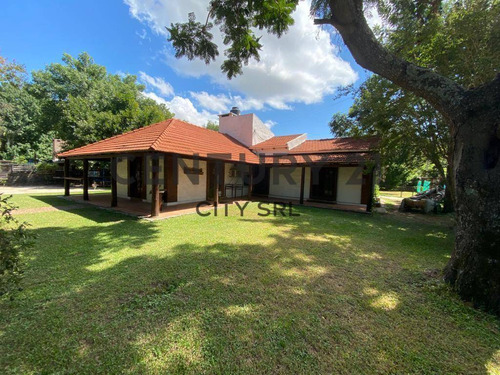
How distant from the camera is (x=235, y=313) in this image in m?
2.57

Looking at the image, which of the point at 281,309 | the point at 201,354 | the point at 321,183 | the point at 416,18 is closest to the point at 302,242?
the point at 281,309

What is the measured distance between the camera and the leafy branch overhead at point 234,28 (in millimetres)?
5004

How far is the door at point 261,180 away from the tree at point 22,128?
80.2 feet

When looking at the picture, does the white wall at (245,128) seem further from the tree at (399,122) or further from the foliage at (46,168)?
the foliage at (46,168)

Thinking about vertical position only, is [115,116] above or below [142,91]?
below

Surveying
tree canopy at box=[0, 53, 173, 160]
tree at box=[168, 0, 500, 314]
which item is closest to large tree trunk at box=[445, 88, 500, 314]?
tree at box=[168, 0, 500, 314]

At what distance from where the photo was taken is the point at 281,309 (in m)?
2.69

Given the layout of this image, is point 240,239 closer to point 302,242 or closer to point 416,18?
point 302,242

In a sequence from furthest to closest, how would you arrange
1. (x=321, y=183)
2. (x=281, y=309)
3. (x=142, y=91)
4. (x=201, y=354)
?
(x=142, y=91) → (x=321, y=183) → (x=281, y=309) → (x=201, y=354)

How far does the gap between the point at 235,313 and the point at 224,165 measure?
32.4ft

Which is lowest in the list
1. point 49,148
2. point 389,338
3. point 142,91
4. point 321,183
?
point 389,338

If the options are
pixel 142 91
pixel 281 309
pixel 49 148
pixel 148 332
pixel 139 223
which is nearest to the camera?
pixel 148 332

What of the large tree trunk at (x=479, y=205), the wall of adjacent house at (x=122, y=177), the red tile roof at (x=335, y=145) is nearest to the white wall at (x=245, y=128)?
the red tile roof at (x=335, y=145)

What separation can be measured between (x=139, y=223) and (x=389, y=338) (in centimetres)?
676
